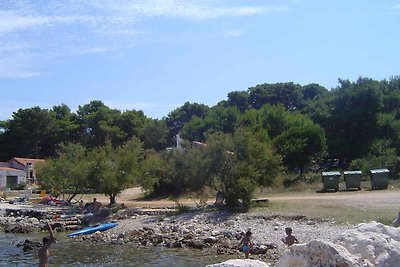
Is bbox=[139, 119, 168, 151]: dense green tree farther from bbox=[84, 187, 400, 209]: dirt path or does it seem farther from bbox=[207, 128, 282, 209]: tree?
bbox=[207, 128, 282, 209]: tree

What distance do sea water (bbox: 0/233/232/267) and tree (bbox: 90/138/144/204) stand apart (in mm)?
10961

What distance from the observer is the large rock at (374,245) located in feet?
35.9

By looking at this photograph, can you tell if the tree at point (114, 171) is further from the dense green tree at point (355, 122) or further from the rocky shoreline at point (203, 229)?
the dense green tree at point (355, 122)

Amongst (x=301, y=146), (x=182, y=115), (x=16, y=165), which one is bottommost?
(x=301, y=146)

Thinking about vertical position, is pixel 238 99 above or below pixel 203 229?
above

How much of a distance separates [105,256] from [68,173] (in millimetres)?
22199

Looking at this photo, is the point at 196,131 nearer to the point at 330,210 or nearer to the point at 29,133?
the point at 29,133

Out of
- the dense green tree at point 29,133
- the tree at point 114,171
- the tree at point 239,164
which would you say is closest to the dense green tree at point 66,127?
the dense green tree at point 29,133

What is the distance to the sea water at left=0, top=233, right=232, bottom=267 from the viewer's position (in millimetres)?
25062

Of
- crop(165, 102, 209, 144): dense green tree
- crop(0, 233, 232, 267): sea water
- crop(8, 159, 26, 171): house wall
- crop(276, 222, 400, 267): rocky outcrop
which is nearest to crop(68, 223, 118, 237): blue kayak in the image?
crop(0, 233, 232, 267): sea water

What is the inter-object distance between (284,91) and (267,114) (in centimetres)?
4545

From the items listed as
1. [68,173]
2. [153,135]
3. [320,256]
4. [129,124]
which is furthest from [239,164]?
[153,135]

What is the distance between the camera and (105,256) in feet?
89.1

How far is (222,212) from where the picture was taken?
35.0 m
